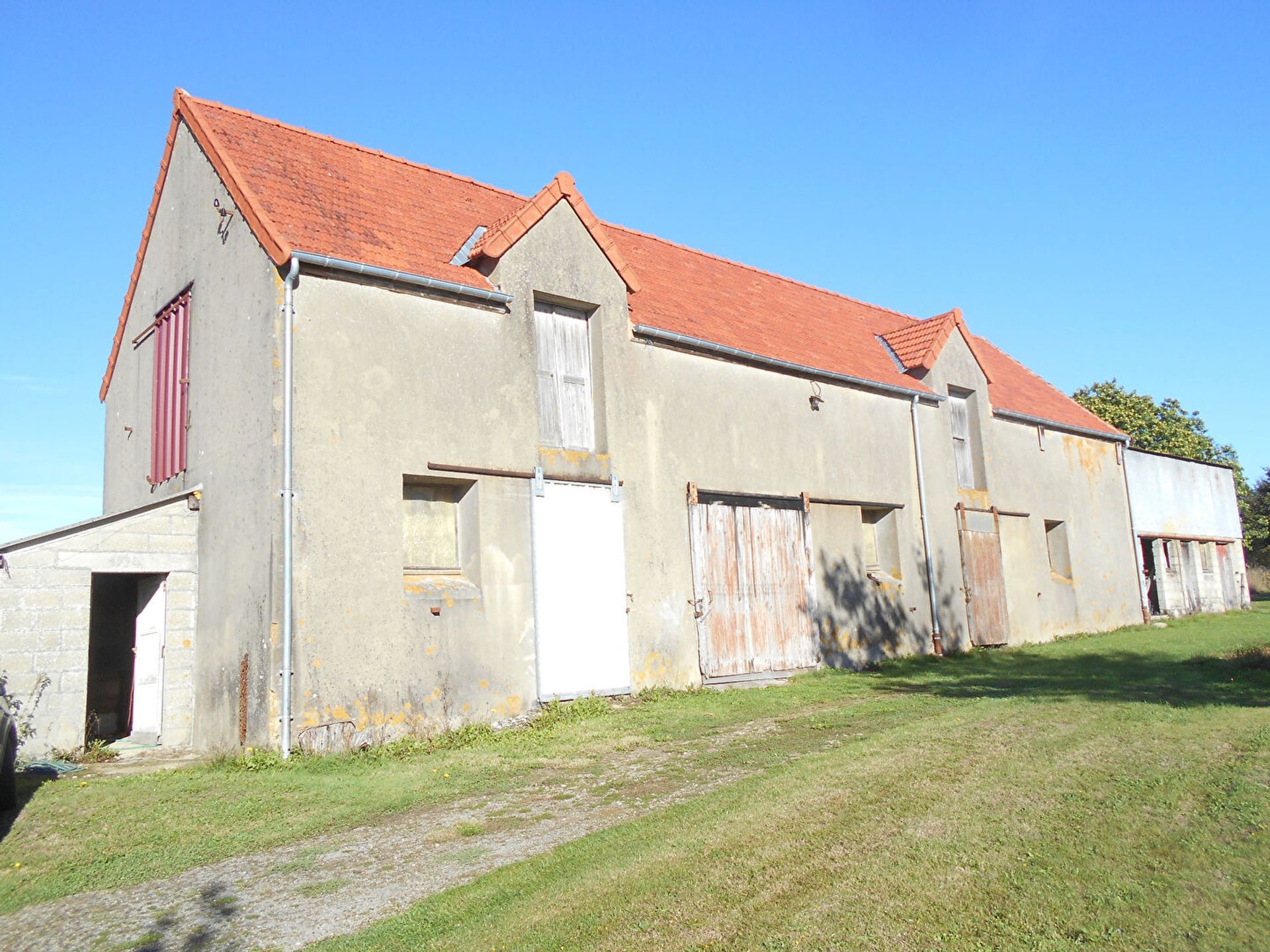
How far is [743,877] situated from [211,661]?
793 centimetres

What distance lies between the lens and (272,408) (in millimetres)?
10125

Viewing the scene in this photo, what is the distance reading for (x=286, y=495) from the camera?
32.3 ft

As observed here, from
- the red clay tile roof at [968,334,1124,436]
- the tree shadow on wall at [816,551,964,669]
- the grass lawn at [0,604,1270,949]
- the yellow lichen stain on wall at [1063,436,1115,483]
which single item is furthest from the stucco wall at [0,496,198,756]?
the yellow lichen stain on wall at [1063,436,1115,483]

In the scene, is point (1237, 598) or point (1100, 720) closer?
point (1100, 720)

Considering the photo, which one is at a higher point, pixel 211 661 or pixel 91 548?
pixel 91 548

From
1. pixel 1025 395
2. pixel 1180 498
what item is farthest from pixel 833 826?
pixel 1180 498

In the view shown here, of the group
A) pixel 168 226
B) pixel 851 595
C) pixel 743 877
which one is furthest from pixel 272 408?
pixel 851 595

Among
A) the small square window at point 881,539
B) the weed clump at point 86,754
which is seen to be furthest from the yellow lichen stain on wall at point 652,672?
the weed clump at point 86,754

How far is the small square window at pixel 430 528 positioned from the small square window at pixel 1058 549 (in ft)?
50.4

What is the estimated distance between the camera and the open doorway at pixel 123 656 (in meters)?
11.5

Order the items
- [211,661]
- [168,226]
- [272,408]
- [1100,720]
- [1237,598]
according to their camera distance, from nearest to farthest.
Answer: [1100,720]
[272,408]
[211,661]
[168,226]
[1237,598]

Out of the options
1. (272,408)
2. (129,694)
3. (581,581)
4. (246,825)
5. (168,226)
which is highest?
(168,226)

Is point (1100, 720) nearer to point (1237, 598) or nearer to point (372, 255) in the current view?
point (372, 255)

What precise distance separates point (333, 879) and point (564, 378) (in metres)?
8.18
